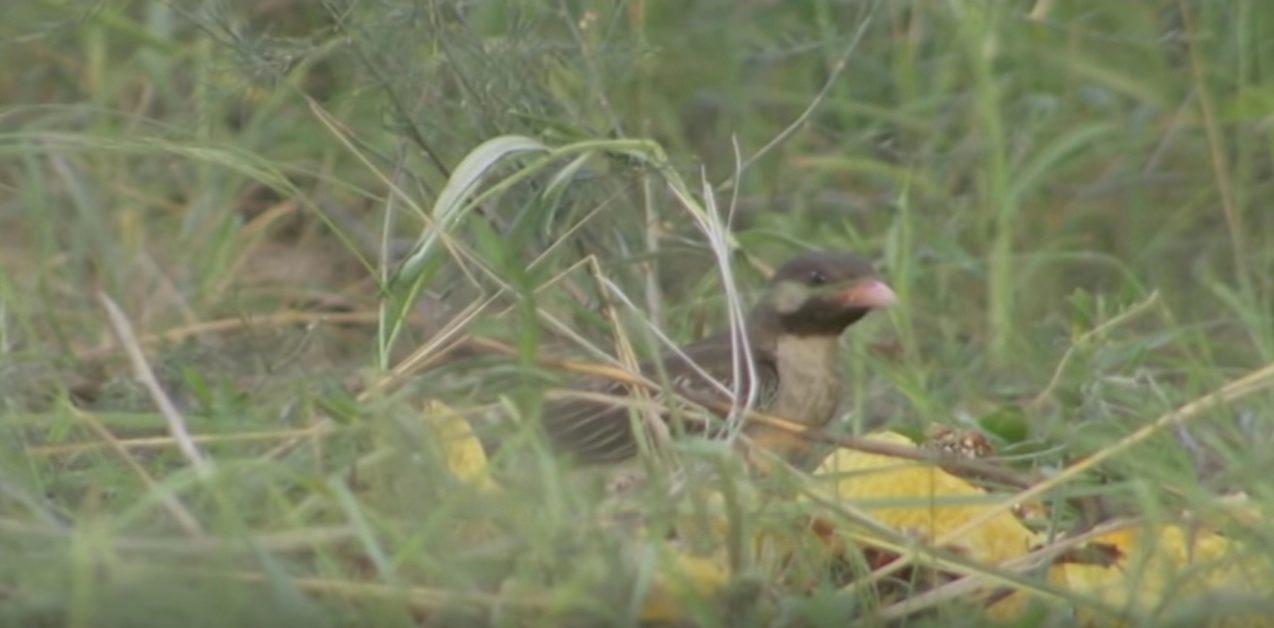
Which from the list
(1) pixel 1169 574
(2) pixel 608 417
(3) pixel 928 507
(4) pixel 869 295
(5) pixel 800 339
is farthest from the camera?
(5) pixel 800 339

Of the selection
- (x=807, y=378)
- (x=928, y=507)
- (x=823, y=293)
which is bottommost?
(x=807, y=378)

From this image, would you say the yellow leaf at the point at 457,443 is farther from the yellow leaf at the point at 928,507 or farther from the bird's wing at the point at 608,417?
the bird's wing at the point at 608,417

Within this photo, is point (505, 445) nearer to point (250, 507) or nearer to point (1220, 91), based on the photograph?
point (250, 507)

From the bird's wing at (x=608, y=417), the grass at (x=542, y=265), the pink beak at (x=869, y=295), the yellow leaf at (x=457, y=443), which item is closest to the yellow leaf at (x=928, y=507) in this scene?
the grass at (x=542, y=265)

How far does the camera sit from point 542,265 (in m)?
4.15

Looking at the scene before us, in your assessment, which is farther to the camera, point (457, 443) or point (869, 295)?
point (869, 295)

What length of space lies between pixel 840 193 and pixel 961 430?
6.49ft

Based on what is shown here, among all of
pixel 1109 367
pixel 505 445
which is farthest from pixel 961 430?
pixel 505 445

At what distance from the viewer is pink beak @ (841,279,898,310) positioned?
4.83 meters

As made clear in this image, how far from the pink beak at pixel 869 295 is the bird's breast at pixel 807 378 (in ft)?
0.40

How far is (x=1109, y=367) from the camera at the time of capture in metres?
4.70

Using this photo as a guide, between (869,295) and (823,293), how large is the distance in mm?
103

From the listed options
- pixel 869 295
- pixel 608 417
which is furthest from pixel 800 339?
pixel 608 417

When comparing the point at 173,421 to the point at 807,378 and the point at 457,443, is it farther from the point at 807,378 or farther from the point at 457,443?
the point at 807,378
